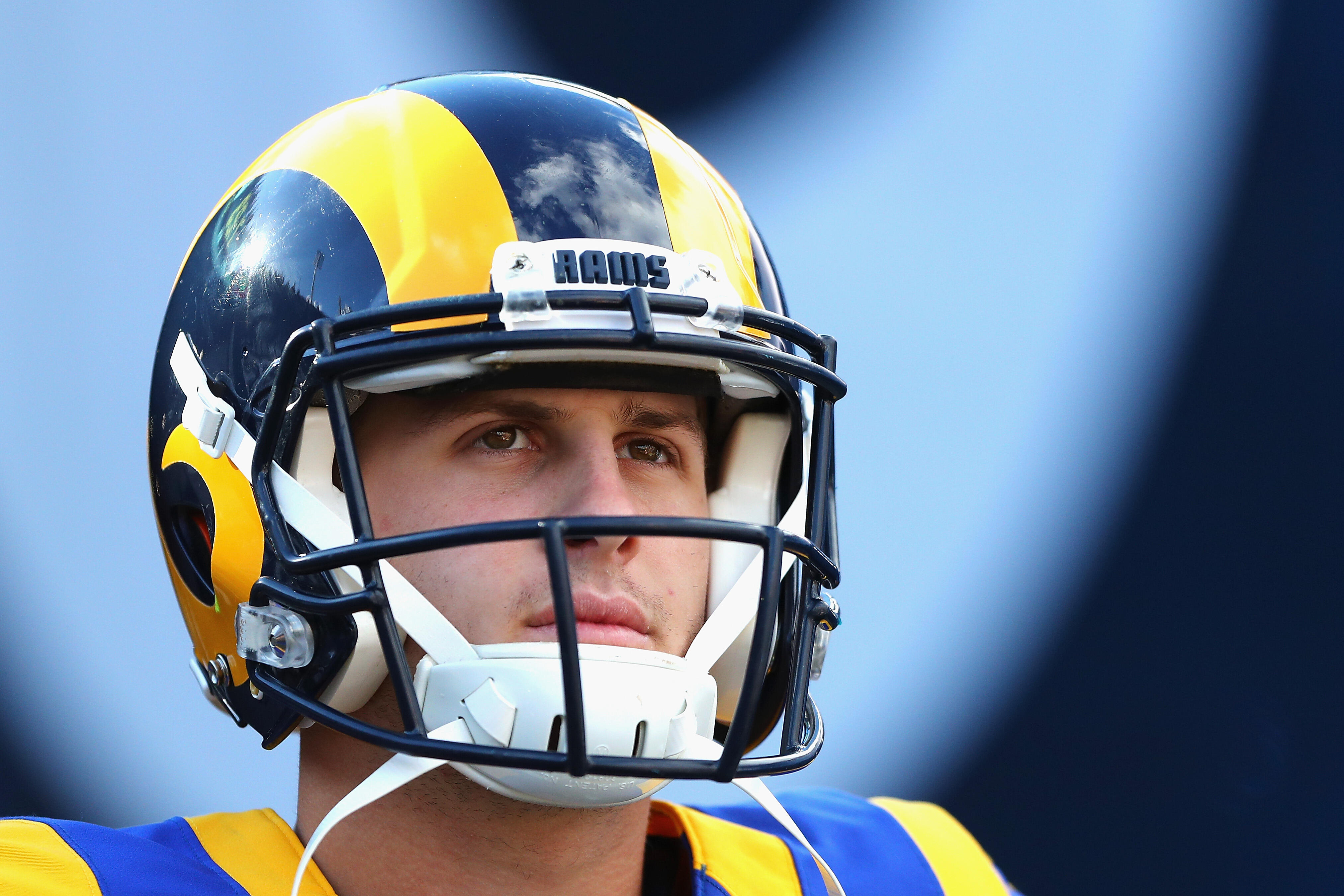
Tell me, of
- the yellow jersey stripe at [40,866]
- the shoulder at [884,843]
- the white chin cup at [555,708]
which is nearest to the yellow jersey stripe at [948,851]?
the shoulder at [884,843]

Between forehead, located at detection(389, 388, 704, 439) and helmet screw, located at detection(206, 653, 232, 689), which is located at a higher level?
forehead, located at detection(389, 388, 704, 439)

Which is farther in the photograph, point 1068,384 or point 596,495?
point 1068,384

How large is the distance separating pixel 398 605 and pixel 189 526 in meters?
0.35

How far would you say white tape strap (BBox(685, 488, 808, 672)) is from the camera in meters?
1.14

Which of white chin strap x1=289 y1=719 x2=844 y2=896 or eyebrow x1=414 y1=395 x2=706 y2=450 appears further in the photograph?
eyebrow x1=414 y1=395 x2=706 y2=450

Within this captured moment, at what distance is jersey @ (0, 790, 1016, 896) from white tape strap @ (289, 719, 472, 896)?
0.11 m

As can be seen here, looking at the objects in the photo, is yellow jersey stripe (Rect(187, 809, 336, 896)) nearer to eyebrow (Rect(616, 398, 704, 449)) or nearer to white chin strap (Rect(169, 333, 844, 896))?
white chin strap (Rect(169, 333, 844, 896))

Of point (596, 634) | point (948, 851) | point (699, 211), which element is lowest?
point (948, 851)

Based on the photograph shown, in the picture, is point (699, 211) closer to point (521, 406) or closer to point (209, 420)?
point (521, 406)

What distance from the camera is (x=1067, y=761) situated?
84.0 inches

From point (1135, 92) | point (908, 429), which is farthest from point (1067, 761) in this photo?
point (1135, 92)

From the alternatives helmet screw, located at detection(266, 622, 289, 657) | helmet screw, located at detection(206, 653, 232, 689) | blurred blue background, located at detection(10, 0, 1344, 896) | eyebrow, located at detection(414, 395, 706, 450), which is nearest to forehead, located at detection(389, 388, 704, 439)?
eyebrow, located at detection(414, 395, 706, 450)

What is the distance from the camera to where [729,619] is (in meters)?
1.17

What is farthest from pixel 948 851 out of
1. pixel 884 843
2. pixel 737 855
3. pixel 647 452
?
pixel 647 452
